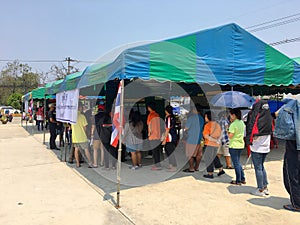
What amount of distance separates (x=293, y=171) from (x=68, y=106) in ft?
16.8

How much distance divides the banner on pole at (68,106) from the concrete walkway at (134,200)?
135cm

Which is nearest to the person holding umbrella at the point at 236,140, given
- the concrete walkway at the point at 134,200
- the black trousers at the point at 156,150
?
the concrete walkway at the point at 134,200

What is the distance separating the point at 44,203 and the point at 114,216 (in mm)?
1324

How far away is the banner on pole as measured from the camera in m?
5.95

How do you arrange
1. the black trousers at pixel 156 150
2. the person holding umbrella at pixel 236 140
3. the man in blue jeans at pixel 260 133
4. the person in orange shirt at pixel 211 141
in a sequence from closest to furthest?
1. the man in blue jeans at pixel 260 133
2. the person holding umbrella at pixel 236 140
3. the person in orange shirt at pixel 211 141
4. the black trousers at pixel 156 150

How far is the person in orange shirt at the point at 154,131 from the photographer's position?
6.02 meters

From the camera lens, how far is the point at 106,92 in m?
7.99

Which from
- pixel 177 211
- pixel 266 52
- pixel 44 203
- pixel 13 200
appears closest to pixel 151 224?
pixel 177 211

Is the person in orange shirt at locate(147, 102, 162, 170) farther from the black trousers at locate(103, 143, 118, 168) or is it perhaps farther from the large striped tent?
the large striped tent

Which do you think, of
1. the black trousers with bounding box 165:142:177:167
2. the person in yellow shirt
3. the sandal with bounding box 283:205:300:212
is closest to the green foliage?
the person in yellow shirt

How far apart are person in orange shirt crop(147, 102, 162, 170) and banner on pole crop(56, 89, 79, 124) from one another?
69.0 inches

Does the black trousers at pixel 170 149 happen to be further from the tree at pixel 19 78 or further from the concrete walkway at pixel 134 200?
the tree at pixel 19 78

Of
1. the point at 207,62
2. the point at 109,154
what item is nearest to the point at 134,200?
the point at 109,154

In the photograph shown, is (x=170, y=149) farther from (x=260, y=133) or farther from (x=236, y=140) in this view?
(x=260, y=133)
